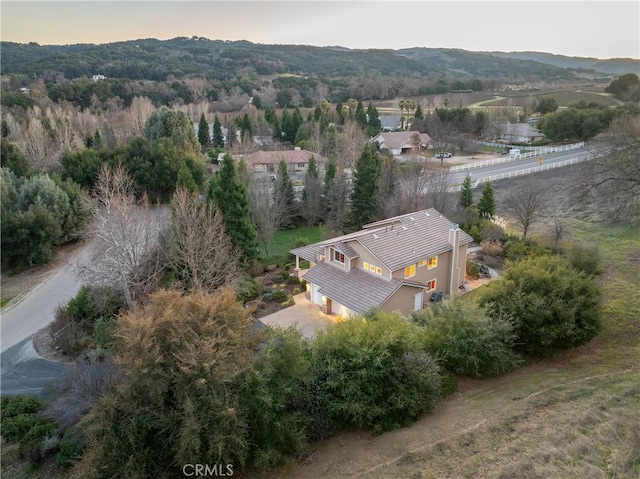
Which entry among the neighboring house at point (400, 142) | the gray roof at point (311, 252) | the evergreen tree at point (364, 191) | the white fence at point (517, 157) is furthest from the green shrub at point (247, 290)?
the neighboring house at point (400, 142)

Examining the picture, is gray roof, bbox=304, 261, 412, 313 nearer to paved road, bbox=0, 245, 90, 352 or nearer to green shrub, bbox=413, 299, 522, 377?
green shrub, bbox=413, 299, 522, 377

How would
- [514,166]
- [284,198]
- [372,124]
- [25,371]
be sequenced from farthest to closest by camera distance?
[372,124] → [514,166] → [284,198] → [25,371]

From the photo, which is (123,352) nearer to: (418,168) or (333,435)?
(333,435)

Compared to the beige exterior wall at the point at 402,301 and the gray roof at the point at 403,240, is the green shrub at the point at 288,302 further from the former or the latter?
the beige exterior wall at the point at 402,301

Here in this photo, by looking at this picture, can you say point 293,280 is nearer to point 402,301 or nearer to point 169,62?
point 402,301

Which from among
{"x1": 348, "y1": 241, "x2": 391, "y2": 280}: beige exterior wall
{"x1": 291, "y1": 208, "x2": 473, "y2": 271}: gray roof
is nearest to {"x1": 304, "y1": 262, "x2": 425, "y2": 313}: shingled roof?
{"x1": 348, "y1": 241, "x2": 391, "y2": 280}: beige exterior wall

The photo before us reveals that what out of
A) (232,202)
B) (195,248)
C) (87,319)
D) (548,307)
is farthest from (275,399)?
(232,202)

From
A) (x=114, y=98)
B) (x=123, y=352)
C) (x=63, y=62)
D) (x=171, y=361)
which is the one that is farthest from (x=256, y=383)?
(x=63, y=62)
